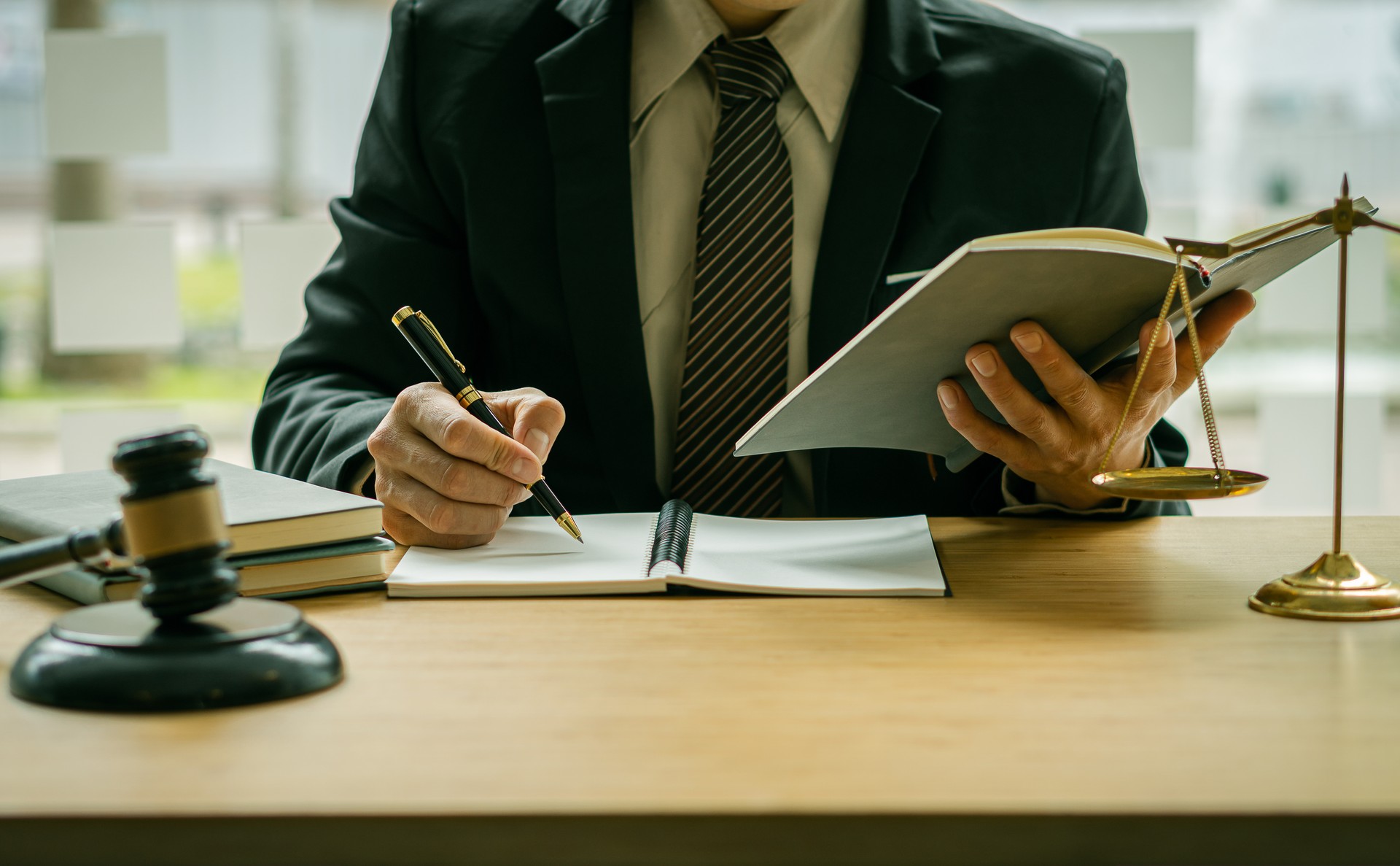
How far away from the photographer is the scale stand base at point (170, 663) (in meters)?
0.62

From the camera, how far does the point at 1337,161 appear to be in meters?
3.83

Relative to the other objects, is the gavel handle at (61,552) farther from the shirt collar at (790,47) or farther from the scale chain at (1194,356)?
the shirt collar at (790,47)

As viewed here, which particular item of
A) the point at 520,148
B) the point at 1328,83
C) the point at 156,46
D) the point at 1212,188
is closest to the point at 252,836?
the point at 520,148

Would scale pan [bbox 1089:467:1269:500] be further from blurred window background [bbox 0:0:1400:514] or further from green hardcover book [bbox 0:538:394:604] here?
blurred window background [bbox 0:0:1400:514]

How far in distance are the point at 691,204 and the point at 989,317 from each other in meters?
0.70

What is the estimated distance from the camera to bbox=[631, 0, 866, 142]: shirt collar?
4.86 ft

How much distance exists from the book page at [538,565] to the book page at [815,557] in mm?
51

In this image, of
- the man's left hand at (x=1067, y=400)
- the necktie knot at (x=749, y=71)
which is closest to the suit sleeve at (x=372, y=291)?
the necktie knot at (x=749, y=71)

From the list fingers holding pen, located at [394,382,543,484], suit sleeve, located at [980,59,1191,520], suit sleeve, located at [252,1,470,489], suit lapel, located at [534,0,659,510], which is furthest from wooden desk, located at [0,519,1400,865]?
suit sleeve, located at [980,59,1191,520]

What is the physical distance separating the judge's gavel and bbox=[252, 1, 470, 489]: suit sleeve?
0.56 meters

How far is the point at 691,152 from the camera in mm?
1521

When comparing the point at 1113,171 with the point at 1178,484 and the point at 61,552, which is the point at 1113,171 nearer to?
the point at 1178,484

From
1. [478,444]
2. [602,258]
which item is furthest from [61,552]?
[602,258]

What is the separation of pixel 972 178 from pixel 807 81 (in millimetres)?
238
